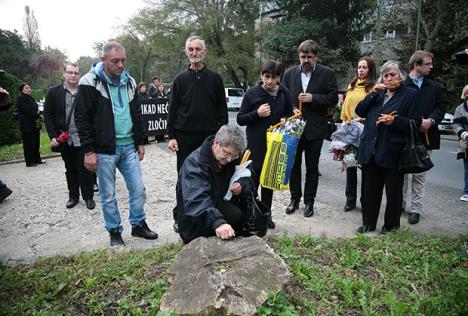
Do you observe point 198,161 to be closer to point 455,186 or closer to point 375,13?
point 455,186

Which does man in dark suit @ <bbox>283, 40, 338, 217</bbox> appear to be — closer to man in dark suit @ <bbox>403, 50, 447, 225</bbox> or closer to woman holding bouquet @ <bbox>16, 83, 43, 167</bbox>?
man in dark suit @ <bbox>403, 50, 447, 225</bbox>

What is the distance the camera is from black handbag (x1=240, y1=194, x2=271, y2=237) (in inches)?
133

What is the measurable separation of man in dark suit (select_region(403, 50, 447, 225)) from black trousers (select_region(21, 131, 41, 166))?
7.77m

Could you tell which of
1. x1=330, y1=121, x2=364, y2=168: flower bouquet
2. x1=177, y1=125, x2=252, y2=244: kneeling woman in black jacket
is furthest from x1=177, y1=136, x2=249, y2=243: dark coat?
x1=330, y1=121, x2=364, y2=168: flower bouquet

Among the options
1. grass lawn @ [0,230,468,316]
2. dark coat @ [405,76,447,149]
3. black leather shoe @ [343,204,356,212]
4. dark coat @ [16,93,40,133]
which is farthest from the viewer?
dark coat @ [16,93,40,133]

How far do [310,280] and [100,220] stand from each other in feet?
10.1

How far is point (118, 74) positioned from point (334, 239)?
2742mm

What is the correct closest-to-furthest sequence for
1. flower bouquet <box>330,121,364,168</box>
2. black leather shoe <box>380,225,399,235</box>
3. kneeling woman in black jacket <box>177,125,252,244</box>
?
1. kneeling woman in black jacket <box>177,125,252,244</box>
2. black leather shoe <box>380,225,399,235</box>
3. flower bouquet <box>330,121,364,168</box>

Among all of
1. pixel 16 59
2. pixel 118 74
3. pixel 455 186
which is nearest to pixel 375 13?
pixel 455 186

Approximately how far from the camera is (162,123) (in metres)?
11.9

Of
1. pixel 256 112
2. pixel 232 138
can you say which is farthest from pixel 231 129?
pixel 256 112

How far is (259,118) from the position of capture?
14.4ft

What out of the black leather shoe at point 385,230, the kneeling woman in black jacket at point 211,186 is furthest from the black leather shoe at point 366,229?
the kneeling woman in black jacket at point 211,186

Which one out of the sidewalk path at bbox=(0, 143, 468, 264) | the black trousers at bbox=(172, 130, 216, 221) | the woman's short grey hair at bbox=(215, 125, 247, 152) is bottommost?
the sidewalk path at bbox=(0, 143, 468, 264)
